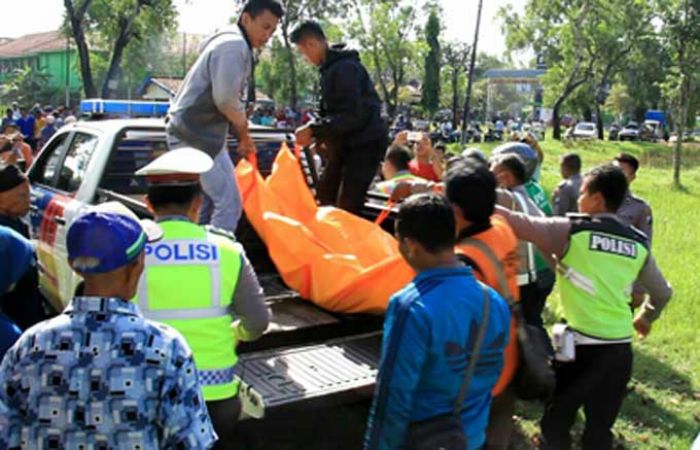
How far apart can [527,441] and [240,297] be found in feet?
8.70

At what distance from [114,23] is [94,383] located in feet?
104

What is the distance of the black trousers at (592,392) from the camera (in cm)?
350

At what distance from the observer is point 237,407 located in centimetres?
279

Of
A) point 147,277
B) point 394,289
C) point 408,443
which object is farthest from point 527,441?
point 147,277

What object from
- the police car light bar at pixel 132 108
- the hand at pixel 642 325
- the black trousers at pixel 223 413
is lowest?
the black trousers at pixel 223 413

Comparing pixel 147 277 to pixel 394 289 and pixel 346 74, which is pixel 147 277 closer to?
pixel 394 289

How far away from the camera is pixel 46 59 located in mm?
74312

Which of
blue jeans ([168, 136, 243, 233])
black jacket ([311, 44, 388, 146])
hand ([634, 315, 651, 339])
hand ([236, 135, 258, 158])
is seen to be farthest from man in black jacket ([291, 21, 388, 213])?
hand ([634, 315, 651, 339])

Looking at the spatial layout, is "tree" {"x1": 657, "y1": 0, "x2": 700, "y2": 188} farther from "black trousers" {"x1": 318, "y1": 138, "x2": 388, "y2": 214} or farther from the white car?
the white car

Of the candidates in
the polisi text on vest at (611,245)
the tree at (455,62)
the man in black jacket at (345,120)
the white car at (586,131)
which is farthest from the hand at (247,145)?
the tree at (455,62)

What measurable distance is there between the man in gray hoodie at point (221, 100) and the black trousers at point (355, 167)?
971 mm

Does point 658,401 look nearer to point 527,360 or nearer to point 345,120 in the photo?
point 527,360

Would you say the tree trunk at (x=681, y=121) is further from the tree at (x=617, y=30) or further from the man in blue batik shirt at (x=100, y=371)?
the tree at (x=617, y=30)

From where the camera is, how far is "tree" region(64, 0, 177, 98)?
24.4 metres
